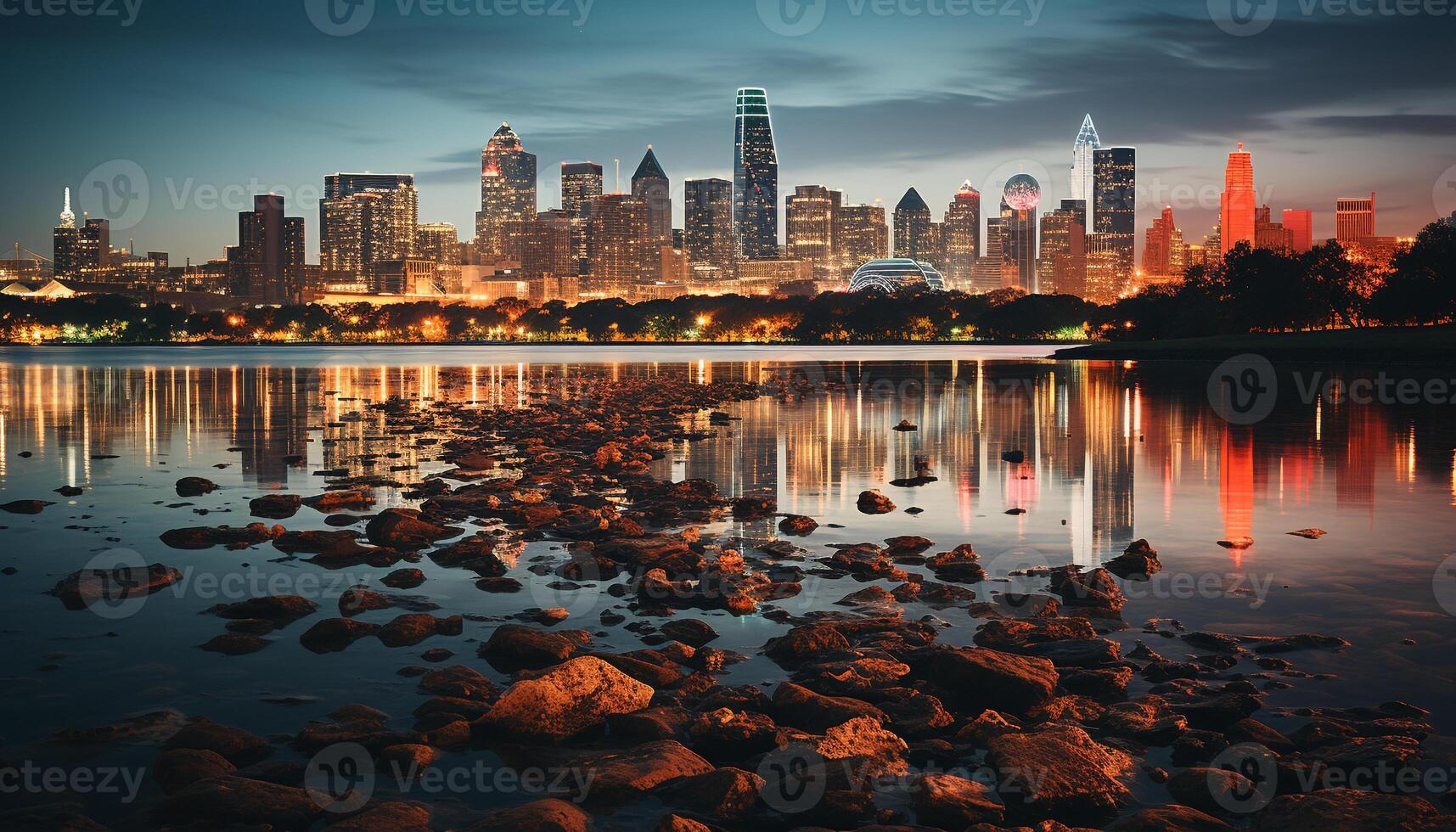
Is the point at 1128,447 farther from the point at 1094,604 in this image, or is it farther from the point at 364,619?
the point at 364,619

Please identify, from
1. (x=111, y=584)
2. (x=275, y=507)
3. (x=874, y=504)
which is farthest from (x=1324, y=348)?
(x=111, y=584)

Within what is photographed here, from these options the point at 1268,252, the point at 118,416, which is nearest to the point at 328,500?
the point at 118,416

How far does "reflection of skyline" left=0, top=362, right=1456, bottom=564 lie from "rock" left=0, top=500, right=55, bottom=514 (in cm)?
474

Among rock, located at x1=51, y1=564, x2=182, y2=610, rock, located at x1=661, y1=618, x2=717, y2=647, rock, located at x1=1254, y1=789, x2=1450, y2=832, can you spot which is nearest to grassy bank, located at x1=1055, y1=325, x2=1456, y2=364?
rock, located at x1=661, y1=618, x2=717, y2=647

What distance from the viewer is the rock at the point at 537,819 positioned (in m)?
7.78

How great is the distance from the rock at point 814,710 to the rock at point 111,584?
948 centimetres

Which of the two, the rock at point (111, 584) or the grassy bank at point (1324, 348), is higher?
the grassy bank at point (1324, 348)

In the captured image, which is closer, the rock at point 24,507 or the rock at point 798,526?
the rock at point 798,526

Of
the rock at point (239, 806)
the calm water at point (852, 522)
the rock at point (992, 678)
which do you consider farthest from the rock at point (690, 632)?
the rock at point (239, 806)

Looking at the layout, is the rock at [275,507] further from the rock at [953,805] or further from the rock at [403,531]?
the rock at [953,805]


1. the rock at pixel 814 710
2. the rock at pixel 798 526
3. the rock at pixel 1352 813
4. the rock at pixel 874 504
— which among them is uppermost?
the rock at pixel 874 504

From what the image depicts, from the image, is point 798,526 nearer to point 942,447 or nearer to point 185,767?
point 185,767

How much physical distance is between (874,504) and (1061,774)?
1325 centimetres

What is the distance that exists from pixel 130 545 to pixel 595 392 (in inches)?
1872
